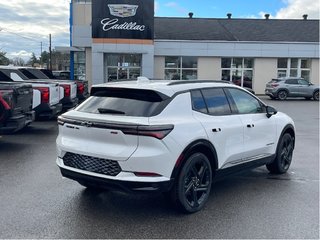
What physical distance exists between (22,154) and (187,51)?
71.8ft

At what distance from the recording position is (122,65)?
27719 mm

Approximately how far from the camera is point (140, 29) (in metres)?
26.2

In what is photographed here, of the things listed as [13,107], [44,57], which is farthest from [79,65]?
[44,57]

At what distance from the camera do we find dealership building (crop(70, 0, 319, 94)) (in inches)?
1027

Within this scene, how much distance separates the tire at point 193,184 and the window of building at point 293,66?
2683 centimetres

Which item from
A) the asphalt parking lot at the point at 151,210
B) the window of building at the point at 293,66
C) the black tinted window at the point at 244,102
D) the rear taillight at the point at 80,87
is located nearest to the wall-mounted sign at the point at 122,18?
the window of building at the point at 293,66

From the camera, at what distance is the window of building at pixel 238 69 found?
29328 mm

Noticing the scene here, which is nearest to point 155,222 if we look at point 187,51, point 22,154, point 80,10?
point 22,154

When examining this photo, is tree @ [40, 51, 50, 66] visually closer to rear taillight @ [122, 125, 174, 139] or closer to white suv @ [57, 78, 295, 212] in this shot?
white suv @ [57, 78, 295, 212]

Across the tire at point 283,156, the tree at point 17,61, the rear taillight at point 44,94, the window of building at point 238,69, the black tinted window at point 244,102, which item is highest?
the tree at point 17,61

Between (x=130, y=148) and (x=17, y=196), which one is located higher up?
(x=130, y=148)

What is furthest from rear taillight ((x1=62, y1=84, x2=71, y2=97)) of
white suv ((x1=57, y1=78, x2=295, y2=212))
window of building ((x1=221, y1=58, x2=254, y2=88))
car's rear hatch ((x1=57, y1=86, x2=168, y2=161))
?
window of building ((x1=221, y1=58, x2=254, y2=88))

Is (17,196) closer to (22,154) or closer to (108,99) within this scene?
(108,99)

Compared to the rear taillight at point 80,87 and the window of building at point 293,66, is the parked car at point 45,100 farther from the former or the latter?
the window of building at point 293,66
